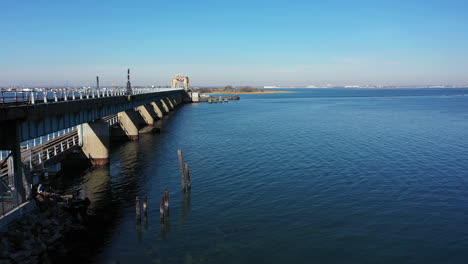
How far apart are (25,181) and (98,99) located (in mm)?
19840

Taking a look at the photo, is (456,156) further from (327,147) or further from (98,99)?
(98,99)

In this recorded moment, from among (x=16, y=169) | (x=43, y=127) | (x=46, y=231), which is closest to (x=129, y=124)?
(x=43, y=127)

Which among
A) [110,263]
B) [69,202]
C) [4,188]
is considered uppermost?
[4,188]

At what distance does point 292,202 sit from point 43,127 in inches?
807

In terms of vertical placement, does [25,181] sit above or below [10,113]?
below

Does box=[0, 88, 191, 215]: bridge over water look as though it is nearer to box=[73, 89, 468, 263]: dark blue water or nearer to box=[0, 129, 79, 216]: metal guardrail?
box=[0, 129, 79, 216]: metal guardrail

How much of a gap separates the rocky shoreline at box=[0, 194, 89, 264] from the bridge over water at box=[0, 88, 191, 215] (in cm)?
138

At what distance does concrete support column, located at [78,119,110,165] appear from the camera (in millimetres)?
41594

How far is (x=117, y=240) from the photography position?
909 inches

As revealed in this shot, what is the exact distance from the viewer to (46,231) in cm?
2172

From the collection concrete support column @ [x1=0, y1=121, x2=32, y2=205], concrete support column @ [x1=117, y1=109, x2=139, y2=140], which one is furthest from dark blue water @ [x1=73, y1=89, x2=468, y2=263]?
concrete support column @ [x1=117, y1=109, x2=139, y2=140]

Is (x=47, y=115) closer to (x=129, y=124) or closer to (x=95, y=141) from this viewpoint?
(x=95, y=141)

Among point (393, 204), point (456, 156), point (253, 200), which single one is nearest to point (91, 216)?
point (253, 200)

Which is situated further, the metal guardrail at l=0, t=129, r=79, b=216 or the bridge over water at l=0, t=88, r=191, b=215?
the bridge over water at l=0, t=88, r=191, b=215
